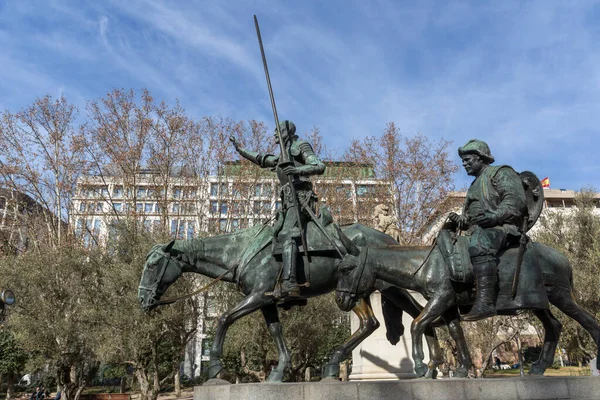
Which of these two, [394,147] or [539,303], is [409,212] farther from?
[539,303]

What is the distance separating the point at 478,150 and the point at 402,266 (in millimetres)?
2337

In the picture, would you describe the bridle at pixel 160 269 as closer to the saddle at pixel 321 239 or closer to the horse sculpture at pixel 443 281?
the saddle at pixel 321 239

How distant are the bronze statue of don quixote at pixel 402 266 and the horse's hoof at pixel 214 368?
0.05 feet

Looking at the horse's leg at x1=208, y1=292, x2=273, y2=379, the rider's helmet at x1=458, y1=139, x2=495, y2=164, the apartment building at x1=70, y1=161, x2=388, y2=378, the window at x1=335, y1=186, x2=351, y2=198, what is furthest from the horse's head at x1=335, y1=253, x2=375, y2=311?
the window at x1=335, y1=186, x2=351, y2=198

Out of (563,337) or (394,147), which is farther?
(394,147)

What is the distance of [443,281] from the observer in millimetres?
6992

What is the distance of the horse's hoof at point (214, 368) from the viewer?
7.37 m

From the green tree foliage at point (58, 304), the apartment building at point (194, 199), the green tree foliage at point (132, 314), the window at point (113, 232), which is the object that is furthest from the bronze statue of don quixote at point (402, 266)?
the apartment building at point (194, 199)

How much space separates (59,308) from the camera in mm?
25078

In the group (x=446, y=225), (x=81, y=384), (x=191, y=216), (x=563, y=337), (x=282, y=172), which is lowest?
(x=81, y=384)

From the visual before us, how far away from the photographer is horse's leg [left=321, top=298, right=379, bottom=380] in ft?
23.3

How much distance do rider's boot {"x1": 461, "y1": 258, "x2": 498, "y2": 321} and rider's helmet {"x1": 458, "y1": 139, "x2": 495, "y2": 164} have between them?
196 cm

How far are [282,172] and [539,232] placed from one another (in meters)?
27.1

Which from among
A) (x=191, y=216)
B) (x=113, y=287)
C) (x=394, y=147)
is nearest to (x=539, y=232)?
(x=394, y=147)
